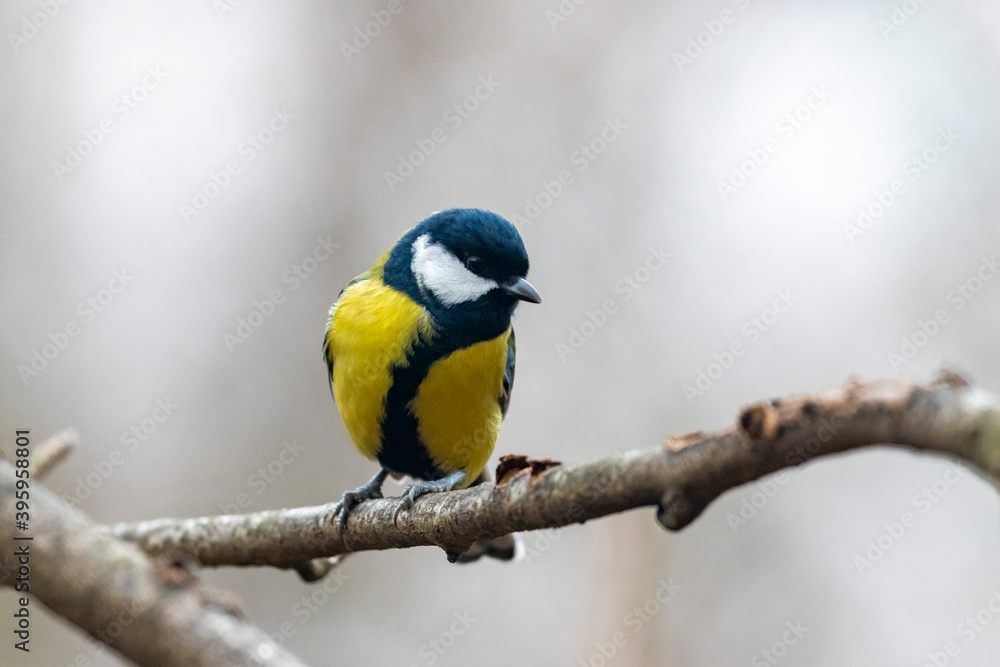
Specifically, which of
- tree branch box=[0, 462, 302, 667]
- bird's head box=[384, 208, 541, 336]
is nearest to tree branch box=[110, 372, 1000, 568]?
tree branch box=[0, 462, 302, 667]

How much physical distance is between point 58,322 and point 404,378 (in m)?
4.64

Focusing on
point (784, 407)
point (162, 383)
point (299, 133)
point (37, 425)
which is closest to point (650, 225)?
point (299, 133)

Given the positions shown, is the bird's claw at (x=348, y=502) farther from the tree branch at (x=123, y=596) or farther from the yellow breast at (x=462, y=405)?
the tree branch at (x=123, y=596)

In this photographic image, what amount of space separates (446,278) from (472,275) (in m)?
0.11

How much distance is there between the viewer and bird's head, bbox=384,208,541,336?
133 inches

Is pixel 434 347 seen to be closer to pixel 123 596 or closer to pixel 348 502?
pixel 348 502

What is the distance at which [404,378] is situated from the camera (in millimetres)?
3268

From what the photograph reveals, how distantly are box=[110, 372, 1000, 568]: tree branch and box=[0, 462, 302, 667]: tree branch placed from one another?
0.13 metres

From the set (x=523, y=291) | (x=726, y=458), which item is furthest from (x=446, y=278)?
(x=726, y=458)

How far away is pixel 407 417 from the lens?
335 cm

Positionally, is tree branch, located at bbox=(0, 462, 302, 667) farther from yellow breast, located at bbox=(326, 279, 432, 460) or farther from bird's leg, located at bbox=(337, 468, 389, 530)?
yellow breast, located at bbox=(326, 279, 432, 460)

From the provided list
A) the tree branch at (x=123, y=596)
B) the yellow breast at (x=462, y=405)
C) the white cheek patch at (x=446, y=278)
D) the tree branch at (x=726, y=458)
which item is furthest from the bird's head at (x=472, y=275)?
the tree branch at (x=123, y=596)

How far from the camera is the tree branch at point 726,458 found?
119cm

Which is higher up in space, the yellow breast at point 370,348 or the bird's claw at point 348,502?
the yellow breast at point 370,348
